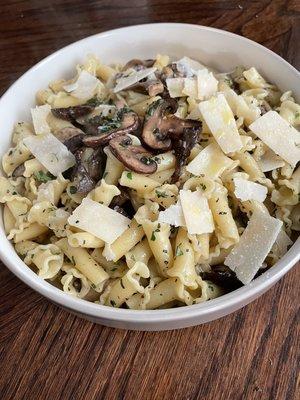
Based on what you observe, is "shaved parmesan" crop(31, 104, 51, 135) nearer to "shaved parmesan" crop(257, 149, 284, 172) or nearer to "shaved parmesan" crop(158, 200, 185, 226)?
"shaved parmesan" crop(158, 200, 185, 226)

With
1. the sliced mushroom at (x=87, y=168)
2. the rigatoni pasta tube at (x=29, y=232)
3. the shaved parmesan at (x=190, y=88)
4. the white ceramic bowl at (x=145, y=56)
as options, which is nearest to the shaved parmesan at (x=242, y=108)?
the shaved parmesan at (x=190, y=88)

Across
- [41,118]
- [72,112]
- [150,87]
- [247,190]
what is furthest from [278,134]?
[41,118]

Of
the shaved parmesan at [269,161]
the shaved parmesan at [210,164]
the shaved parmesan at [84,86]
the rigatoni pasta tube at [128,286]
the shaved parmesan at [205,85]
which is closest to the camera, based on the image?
the rigatoni pasta tube at [128,286]

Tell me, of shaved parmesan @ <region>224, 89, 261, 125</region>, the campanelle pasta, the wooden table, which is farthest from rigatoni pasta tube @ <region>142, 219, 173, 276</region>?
shaved parmesan @ <region>224, 89, 261, 125</region>

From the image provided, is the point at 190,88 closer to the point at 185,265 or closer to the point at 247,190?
the point at 247,190

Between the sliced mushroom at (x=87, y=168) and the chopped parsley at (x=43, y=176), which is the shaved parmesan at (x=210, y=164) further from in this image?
the chopped parsley at (x=43, y=176)
